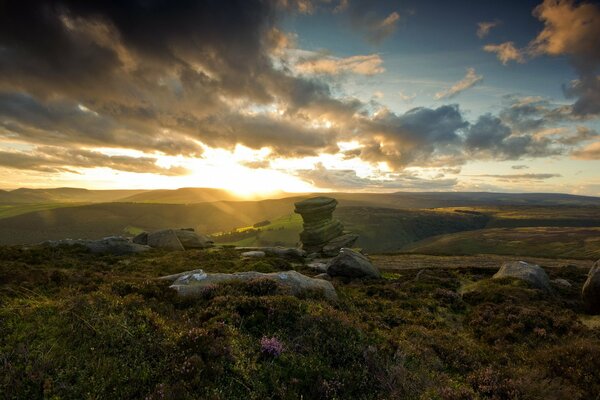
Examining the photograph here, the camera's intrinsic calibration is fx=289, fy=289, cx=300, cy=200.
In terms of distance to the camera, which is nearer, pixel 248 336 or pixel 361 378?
pixel 361 378

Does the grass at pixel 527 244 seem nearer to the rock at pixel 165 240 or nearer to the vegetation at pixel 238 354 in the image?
the rock at pixel 165 240

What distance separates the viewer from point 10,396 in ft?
16.3

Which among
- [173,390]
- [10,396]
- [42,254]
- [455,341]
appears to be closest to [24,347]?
[10,396]

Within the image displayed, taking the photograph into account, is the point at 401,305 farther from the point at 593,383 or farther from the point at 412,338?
the point at 593,383

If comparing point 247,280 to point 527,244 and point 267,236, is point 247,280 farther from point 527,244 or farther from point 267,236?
point 527,244

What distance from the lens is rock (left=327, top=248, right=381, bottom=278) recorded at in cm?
2717

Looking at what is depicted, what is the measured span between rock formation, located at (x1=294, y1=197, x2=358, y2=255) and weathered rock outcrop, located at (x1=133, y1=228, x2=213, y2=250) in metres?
18.9

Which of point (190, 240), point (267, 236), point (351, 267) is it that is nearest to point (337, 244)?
point (190, 240)

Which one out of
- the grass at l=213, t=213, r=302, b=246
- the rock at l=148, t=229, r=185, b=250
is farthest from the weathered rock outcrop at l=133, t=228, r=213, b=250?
the grass at l=213, t=213, r=302, b=246

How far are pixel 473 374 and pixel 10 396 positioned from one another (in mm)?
10683

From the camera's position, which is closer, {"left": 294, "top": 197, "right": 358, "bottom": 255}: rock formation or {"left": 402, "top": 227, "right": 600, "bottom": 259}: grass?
{"left": 294, "top": 197, "right": 358, "bottom": 255}: rock formation

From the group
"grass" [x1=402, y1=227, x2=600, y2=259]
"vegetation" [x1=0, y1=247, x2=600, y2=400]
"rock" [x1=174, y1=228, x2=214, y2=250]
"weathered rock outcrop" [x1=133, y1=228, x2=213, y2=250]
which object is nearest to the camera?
"vegetation" [x1=0, y1=247, x2=600, y2=400]

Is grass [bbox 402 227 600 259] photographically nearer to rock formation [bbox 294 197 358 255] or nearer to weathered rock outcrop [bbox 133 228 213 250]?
rock formation [bbox 294 197 358 255]

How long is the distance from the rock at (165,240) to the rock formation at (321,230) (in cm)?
2310
